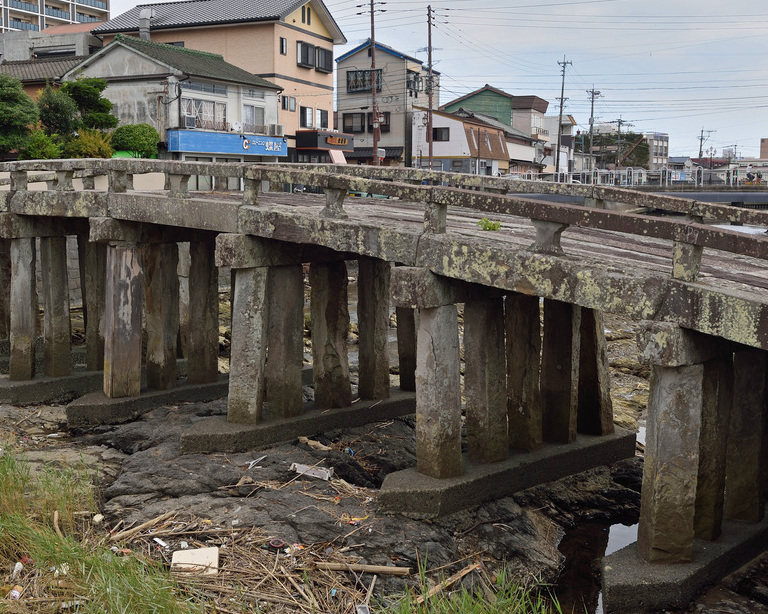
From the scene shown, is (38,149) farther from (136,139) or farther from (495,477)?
(495,477)

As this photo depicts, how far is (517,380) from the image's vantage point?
375 inches

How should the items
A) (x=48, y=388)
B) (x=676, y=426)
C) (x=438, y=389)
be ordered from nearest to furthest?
(x=676, y=426) → (x=438, y=389) → (x=48, y=388)

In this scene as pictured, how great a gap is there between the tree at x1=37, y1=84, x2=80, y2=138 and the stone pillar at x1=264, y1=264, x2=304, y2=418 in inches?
888

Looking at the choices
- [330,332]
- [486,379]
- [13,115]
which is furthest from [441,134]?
[486,379]

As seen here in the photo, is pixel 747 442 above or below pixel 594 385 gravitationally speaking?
above

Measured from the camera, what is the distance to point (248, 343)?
9938mm

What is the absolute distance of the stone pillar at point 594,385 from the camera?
1039 cm

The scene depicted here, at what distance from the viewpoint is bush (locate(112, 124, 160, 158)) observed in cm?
3148

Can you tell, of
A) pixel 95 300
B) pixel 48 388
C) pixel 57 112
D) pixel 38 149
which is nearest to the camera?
pixel 48 388

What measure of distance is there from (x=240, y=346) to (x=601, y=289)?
4738mm

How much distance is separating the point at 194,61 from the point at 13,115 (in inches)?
508

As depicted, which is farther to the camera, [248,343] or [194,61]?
[194,61]

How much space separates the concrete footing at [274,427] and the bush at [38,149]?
19.4m

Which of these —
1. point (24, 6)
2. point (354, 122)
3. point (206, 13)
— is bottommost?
point (354, 122)
